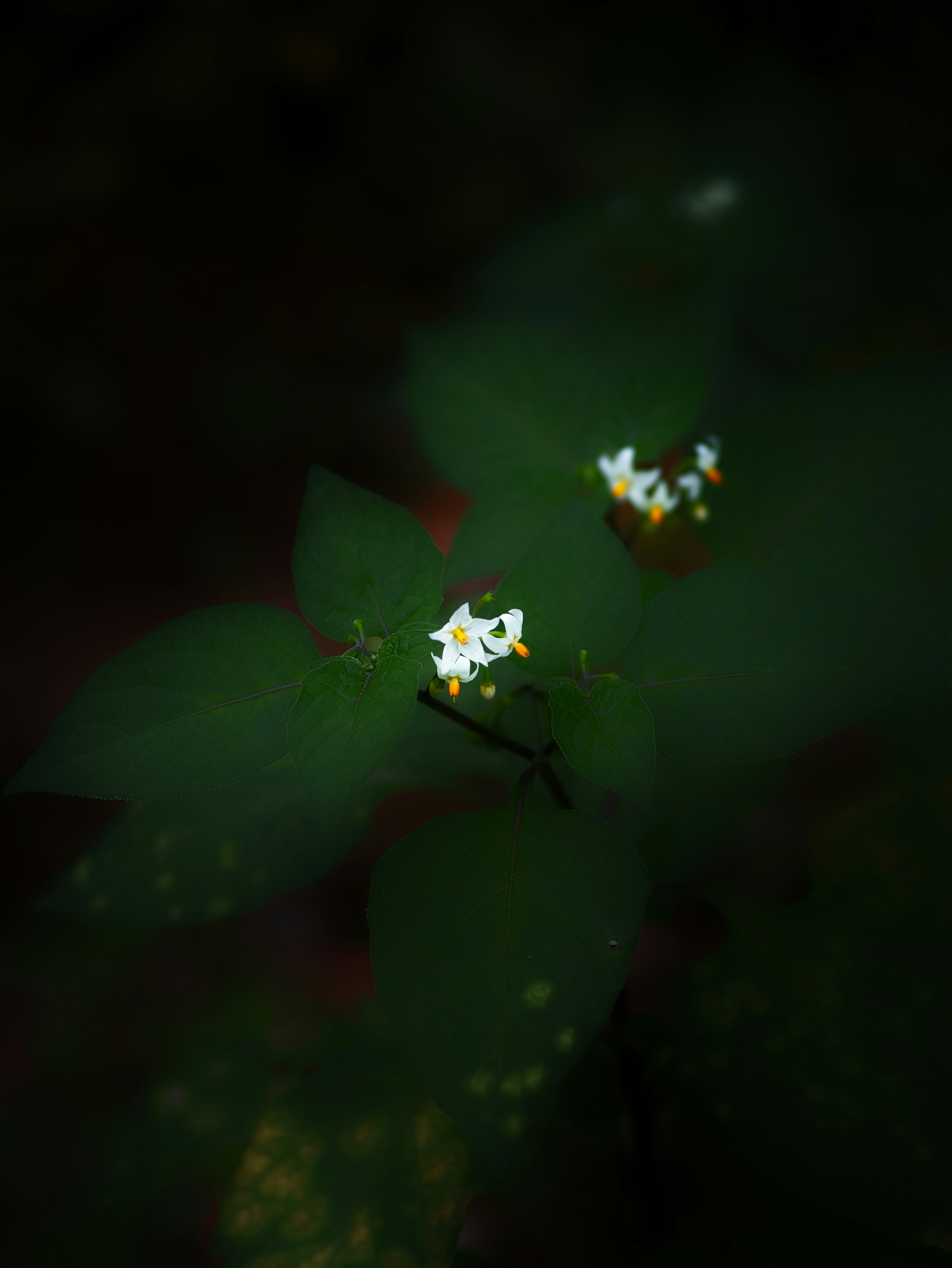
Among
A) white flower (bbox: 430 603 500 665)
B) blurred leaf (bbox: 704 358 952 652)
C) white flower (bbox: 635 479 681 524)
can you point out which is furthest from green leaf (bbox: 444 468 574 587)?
white flower (bbox: 430 603 500 665)

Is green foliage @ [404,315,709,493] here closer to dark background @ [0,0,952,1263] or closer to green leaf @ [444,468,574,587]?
green leaf @ [444,468,574,587]

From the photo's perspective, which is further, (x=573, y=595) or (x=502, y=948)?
(x=573, y=595)

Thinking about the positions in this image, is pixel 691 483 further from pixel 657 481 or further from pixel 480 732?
pixel 480 732

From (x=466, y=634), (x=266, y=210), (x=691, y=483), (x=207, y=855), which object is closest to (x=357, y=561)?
(x=466, y=634)

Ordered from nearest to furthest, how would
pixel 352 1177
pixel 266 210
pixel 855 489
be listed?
1. pixel 352 1177
2. pixel 855 489
3. pixel 266 210

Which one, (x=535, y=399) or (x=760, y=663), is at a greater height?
(x=535, y=399)

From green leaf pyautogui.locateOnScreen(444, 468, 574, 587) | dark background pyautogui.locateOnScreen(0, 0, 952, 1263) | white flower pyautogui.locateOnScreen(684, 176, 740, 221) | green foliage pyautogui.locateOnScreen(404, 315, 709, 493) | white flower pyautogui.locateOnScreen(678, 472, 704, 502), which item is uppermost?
dark background pyautogui.locateOnScreen(0, 0, 952, 1263)

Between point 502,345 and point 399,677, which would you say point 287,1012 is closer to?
point 399,677

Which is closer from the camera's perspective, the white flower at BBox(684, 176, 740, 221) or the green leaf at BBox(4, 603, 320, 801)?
the green leaf at BBox(4, 603, 320, 801)
